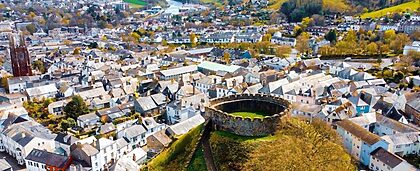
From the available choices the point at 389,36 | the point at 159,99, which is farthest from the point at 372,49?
the point at 159,99

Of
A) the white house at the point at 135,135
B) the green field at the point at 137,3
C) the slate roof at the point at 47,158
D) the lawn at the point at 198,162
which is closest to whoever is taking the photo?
the lawn at the point at 198,162

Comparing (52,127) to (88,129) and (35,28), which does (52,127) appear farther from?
(35,28)

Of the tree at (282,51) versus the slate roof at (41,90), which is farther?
the tree at (282,51)

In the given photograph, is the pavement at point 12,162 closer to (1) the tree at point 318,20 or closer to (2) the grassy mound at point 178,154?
(2) the grassy mound at point 178,154

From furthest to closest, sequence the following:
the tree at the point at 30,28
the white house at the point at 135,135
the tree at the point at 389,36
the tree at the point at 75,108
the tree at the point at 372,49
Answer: the tree at the point at 30,28 < the tree at the point at 389,36 < the tree at the point at 372,49 < the tree at the point at 75,108 < the white house at the point at 135,135

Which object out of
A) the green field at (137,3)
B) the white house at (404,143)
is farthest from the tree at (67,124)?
the green field at (137,3)

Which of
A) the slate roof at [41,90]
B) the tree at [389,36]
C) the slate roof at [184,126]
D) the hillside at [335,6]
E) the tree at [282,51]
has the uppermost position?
the hillside at [335,6]

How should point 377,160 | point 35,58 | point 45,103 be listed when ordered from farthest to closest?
point 35,58 < point 45,103 < point 377,160

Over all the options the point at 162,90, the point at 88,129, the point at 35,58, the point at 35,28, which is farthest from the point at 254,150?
the point at 35,28
